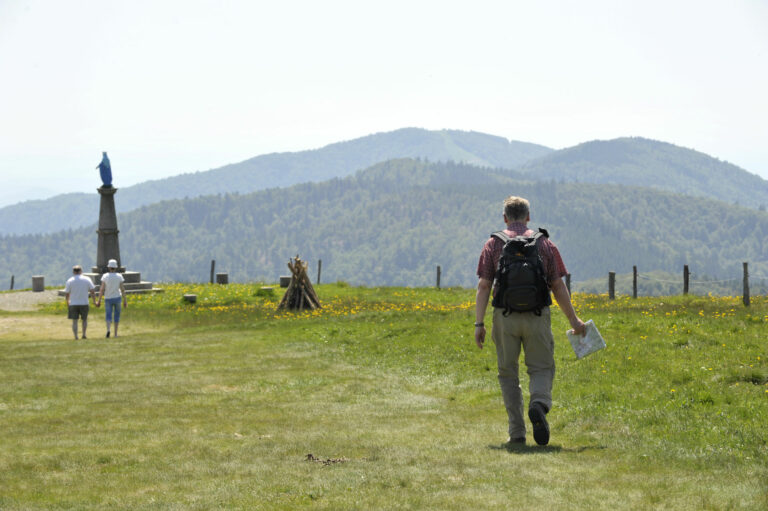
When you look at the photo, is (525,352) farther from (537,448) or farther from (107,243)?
(107,243)

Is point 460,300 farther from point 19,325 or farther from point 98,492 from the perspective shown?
point 98,492

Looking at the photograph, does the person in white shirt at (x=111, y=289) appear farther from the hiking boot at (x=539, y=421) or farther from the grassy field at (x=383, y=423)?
the hiking boot at (x=539, y=421)

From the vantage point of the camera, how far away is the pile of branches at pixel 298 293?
32906 mm

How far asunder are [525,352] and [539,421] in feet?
2.44

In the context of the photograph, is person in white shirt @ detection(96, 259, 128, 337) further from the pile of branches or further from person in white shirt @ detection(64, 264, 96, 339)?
the pile of branches

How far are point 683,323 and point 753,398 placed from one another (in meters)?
8.14

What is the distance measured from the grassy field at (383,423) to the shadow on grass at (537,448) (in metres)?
0.03

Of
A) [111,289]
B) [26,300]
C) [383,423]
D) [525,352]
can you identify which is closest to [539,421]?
[525,352]

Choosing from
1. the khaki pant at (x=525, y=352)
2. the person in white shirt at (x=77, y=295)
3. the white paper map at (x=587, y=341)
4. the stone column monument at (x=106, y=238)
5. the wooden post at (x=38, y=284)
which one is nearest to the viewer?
the khaki pant at (x=525, y=352)

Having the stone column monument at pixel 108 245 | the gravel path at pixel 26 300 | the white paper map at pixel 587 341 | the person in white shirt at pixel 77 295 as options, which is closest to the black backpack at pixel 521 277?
the white paper map at pixel 587 341

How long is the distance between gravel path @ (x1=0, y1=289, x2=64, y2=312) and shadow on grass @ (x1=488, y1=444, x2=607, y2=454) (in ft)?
117

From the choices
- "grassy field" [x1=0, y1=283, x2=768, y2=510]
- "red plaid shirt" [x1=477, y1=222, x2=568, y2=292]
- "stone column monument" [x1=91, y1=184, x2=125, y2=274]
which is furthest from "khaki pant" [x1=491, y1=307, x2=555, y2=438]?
"stone column monument" [x1=91, y1=184, x2=125, y2=274]

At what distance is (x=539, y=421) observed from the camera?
854cm

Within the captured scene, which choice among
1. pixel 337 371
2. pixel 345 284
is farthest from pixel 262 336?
pixel 345 284
